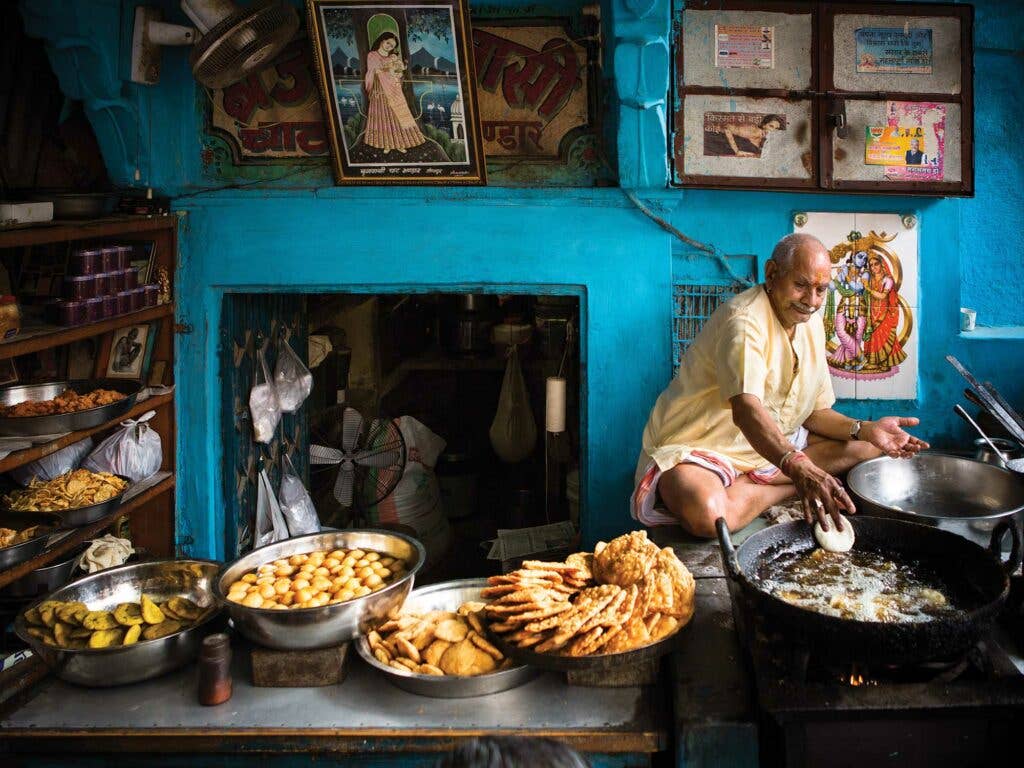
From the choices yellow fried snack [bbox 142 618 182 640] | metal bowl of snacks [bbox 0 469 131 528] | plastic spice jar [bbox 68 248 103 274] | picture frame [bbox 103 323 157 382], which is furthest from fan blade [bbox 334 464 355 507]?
yellow fried snack [bbox 142 618 182 640]

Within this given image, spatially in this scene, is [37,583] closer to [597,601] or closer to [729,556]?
[597,601]

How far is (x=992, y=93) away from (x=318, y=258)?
145 inches

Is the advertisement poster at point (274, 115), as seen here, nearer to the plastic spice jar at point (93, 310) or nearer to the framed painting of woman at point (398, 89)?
the framed painting of woman at point (398, 89)

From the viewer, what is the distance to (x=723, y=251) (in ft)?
17.0

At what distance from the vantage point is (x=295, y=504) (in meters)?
6.09

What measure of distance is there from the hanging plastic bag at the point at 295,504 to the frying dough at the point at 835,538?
136 inches

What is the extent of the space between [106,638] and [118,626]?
7 centimetres

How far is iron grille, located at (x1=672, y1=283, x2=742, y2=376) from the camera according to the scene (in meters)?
5.18

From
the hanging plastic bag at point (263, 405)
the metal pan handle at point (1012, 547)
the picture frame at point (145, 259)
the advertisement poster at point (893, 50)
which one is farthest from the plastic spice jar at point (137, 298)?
the metal pan handle at point (1012, 547)

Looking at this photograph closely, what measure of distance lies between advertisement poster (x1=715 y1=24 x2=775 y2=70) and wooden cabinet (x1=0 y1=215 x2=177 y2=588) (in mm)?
2922

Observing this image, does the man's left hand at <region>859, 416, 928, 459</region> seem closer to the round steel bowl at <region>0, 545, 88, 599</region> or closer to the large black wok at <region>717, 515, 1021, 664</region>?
the large black wok at <region>717, 515, 1021, 664</region>

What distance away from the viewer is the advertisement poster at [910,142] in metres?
5.02

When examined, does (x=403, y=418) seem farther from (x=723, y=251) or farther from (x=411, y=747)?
(x=411, y=747)

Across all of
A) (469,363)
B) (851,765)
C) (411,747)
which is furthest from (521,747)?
(469,363)
